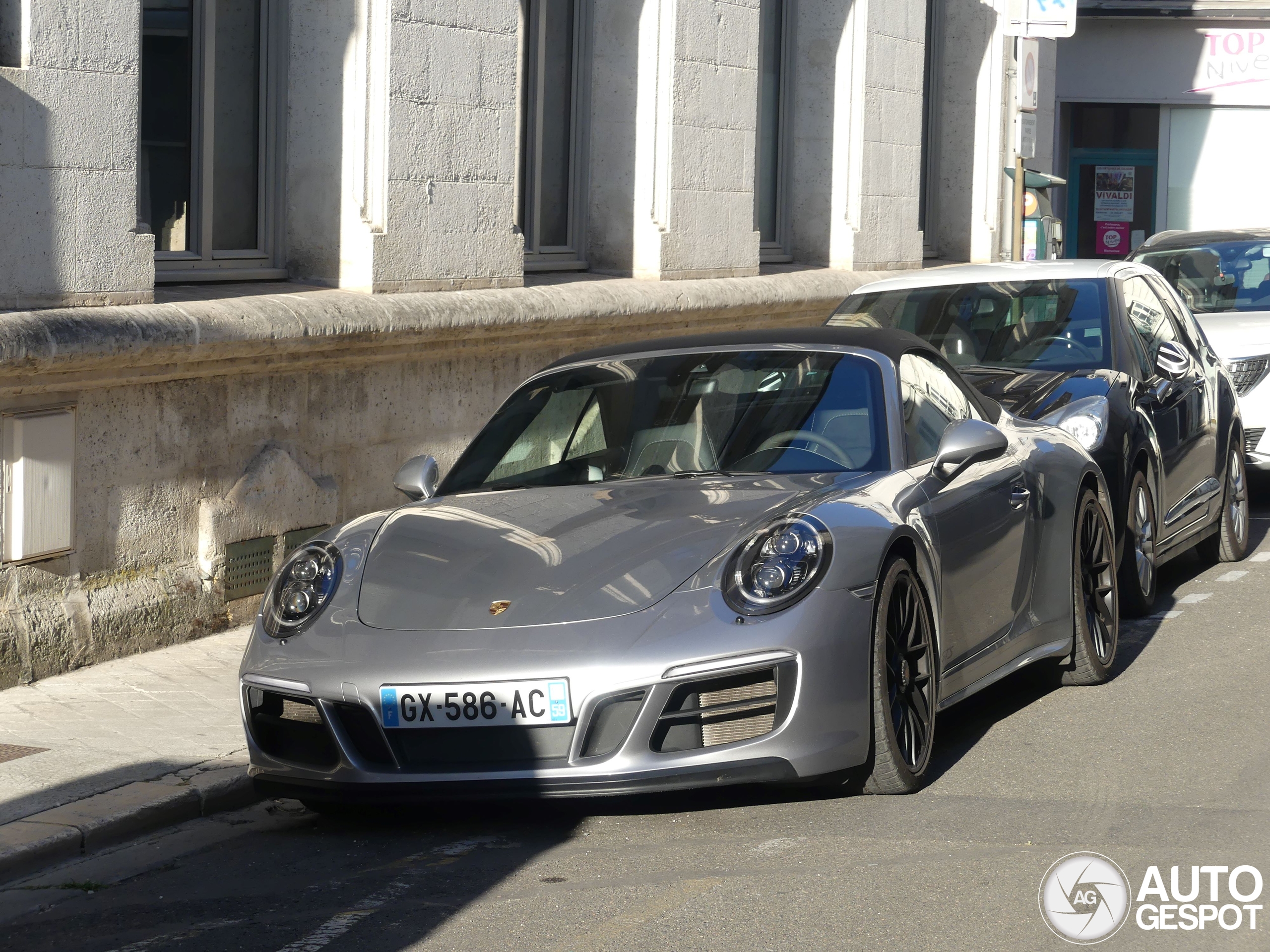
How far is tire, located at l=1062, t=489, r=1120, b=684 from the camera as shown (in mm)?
6887

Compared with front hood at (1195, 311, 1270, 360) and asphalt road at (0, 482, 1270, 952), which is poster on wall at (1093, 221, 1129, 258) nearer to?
front hood at (1195, 311, 1270, 360)

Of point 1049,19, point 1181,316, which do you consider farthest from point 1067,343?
point 1049,19

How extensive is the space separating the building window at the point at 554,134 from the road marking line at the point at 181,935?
7.84m

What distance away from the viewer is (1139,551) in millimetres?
8320

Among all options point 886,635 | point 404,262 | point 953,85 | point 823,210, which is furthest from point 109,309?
point 953,85

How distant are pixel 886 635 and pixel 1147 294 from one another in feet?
15.2

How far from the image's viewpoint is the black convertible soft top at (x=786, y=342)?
646 centimetres

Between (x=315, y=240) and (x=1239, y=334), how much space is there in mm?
5945

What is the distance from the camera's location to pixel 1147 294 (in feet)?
30.7

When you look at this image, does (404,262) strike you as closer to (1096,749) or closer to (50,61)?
(50,61)

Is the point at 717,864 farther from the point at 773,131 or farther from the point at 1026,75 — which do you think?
the point at 1026,75

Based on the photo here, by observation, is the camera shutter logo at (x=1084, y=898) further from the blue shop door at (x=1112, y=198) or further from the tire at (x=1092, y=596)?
the blue shop door at (x=1112, y=198)

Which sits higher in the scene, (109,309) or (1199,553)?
(109,309)

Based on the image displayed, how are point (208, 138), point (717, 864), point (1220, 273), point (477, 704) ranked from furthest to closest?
point (1220, 273) < point (208, 138) < point (477, 704) < point (717, 864)
